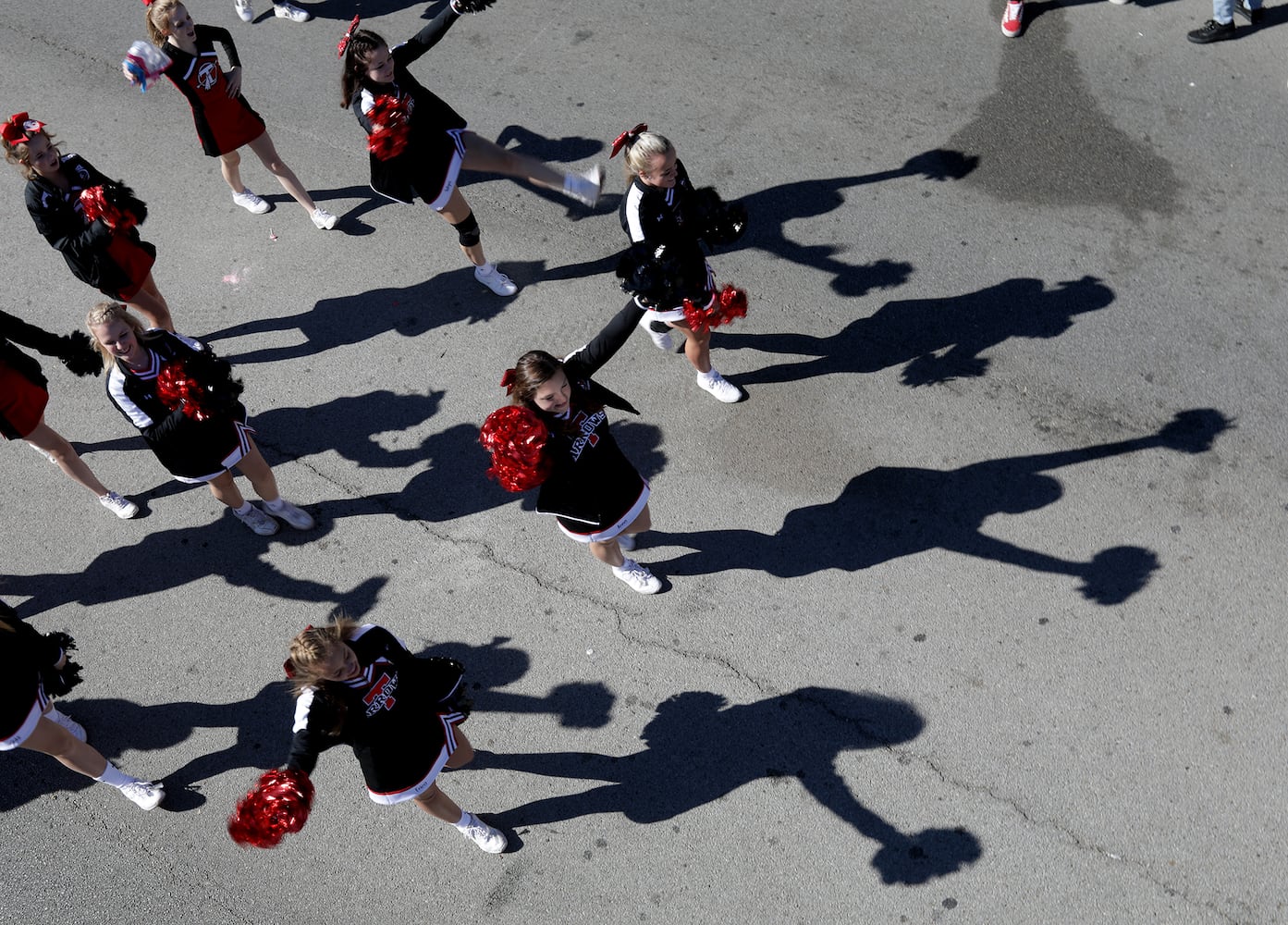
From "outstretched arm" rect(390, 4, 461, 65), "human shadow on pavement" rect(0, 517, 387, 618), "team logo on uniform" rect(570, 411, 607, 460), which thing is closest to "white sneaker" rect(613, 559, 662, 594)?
"team logo on uniform" rect(570, 411, 607, 460)

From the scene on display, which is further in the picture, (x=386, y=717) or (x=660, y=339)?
(x=660, y=339)

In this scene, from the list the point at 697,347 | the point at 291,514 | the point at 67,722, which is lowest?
the point at 67,722

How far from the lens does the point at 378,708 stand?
418cm

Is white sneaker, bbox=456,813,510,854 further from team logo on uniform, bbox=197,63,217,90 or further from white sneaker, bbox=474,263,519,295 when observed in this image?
team logo on uniform, bbox=197,63,217,90

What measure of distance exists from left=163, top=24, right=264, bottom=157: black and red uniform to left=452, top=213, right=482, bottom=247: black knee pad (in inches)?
66.5

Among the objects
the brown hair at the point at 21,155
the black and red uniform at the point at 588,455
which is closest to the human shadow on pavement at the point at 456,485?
the black and red uniform at the point at 588,455

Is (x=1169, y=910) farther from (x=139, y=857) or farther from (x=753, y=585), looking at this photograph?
(x=139, y=857)

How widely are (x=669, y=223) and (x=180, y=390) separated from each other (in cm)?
262

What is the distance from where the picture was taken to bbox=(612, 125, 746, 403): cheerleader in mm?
5121

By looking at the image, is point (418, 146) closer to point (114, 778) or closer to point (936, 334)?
point (936, 334)

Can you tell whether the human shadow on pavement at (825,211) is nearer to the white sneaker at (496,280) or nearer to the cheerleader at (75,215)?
the white sneaker at (496,280)

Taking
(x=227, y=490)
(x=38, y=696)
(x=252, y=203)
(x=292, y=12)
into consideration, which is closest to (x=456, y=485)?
(x=227, y=490)

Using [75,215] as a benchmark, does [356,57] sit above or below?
above

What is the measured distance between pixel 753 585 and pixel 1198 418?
9.17ft
